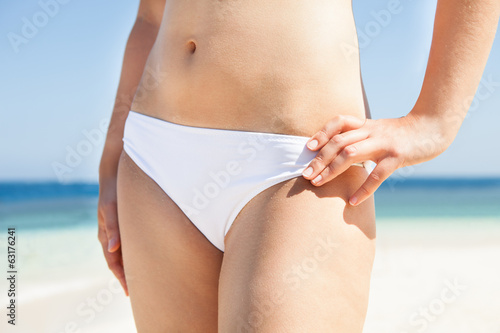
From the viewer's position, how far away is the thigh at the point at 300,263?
875mm

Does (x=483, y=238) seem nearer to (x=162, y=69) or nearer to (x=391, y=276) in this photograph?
(x=391, y=276)

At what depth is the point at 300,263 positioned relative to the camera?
885mm

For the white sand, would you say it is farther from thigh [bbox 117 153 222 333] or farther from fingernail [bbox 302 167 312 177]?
fingernail [bbox 302 167 312 177]

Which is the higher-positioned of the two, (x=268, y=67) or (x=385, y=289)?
(x=268, y=67)

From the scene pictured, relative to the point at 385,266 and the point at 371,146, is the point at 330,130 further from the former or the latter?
the point at 385,266

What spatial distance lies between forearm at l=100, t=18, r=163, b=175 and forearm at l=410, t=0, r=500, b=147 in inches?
34.7

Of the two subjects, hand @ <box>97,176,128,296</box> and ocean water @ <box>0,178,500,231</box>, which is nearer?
hand @ <box>97,176,128,296</box>

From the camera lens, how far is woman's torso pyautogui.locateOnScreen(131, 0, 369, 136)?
999 millimetres

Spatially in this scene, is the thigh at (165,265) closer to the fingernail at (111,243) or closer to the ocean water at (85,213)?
the fingernail at (111,243)

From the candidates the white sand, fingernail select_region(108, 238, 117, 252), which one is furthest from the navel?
the white sand

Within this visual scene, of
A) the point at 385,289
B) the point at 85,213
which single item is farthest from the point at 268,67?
the point at 85,213

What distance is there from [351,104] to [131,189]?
0.56 meters

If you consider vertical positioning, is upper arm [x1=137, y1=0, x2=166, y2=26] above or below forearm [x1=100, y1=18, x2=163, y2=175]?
above

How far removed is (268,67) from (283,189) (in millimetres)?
250
